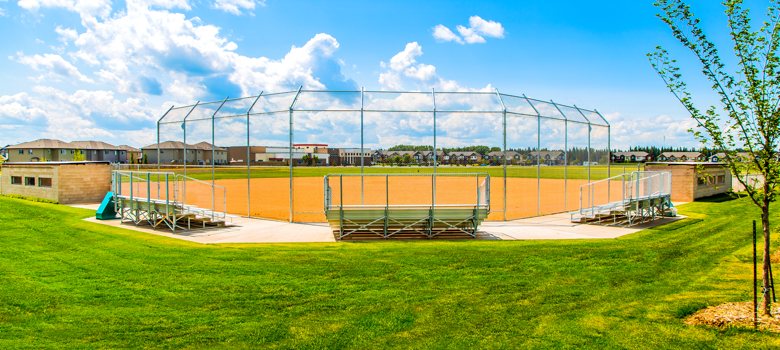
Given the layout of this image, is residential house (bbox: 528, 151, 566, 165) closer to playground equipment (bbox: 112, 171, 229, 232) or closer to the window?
playground equipment (bbox: 112, 171, 229, 232)

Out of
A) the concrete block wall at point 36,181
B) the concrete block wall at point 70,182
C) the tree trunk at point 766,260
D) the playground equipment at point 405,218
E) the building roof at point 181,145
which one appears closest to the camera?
the tree trunk at point 766,260

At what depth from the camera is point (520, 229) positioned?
1459 centimetres

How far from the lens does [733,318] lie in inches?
260

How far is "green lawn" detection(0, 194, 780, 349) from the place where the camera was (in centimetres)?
605

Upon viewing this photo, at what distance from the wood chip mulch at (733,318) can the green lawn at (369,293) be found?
0.23 m

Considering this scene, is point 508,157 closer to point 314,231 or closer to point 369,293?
point 314,231

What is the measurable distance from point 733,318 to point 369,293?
199 inches

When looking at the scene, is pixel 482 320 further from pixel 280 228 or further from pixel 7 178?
pixel 7 178

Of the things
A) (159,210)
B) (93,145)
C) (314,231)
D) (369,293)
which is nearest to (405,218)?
(314,231)

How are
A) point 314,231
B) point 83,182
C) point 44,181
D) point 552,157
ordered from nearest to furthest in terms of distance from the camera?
point 314,231 → point 552,157 → point 83,182 → point 44,181

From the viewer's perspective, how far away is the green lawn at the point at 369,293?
605cm

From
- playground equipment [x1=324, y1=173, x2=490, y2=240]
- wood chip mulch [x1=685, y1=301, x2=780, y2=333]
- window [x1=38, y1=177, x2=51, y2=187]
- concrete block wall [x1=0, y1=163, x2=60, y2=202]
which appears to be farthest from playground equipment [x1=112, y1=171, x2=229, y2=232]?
wood chip mulch [x1=685, y1=301, x2=780, y2=333]

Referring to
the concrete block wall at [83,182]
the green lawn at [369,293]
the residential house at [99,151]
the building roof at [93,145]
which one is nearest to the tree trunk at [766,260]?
the green lawn at [369,293]

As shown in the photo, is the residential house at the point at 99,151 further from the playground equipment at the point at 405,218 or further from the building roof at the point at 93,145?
the playground equipment at the point at 405,218
